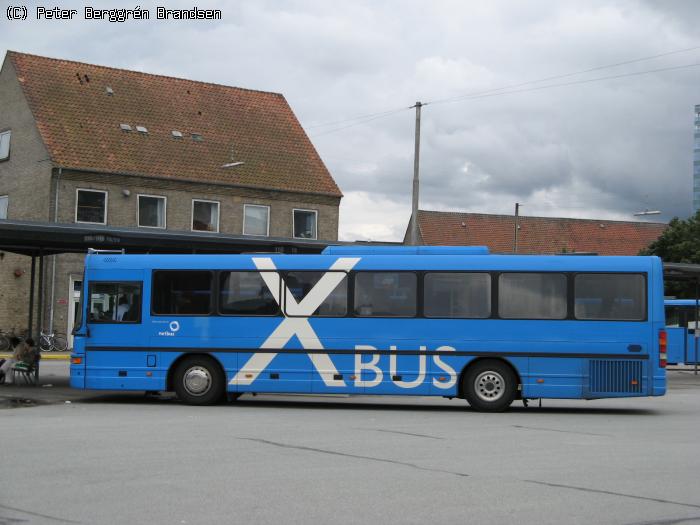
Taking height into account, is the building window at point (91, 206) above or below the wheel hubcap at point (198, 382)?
above

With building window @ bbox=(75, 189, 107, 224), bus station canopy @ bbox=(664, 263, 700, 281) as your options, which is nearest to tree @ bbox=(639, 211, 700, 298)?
bus station canopy @ bbox=(664, 263, 700, 281)

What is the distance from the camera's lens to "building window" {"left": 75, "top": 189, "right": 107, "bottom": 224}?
142 feet

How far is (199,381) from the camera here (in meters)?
18.5

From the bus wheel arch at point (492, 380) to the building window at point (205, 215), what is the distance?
29995 millimetres

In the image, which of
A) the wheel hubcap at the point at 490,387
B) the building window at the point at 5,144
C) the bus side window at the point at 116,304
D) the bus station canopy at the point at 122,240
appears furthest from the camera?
the building window at the point at 5,144

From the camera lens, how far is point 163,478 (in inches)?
377

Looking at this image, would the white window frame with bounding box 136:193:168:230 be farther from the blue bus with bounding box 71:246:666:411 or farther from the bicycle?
the blue bus with bounding box 71:246:666:411

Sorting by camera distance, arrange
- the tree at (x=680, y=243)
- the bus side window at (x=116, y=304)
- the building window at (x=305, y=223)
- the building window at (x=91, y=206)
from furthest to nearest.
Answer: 1. the tree at (x=680, y=243)
2. the building window at (x=305, y=223)
3. the building window at (x=91, y=206)
4. the bus side window at (x=116, y=304)

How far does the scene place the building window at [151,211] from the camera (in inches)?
1777

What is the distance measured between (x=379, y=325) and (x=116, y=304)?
16.4 feet

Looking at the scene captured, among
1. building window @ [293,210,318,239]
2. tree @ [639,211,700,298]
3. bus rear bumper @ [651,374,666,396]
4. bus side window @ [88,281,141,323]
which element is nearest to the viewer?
bus rear bumper @ [651,374,666,396]

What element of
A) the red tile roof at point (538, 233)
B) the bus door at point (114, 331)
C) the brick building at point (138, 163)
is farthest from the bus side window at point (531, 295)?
the red tile roof at point (538, 233)

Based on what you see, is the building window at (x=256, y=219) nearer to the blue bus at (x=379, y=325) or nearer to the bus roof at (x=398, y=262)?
the bus roof at (x=398, y=262)

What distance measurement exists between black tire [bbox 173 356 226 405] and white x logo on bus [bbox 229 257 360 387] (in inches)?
13.3
